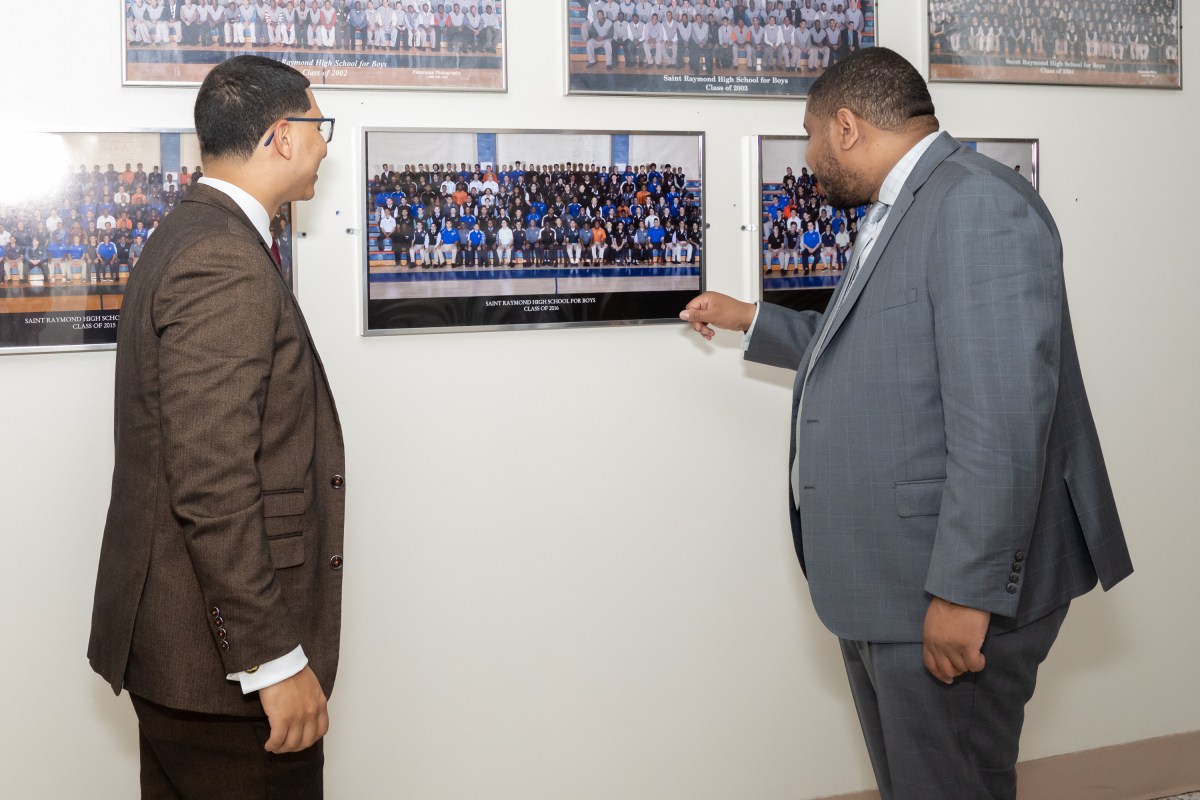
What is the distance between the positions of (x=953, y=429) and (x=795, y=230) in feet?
3.19

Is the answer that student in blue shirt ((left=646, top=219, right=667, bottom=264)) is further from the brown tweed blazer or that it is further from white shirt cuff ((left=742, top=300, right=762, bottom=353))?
the brown tweed blazer

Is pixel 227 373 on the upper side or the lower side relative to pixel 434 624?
upper

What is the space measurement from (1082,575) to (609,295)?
1.13 m

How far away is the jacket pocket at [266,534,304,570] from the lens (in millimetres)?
1508

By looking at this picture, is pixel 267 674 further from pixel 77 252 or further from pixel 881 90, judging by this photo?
pixel 881 90

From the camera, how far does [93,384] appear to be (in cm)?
210

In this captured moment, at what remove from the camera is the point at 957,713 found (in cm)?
175

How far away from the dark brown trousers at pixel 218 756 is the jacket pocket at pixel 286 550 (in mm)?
236


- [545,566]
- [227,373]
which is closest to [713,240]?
[545,566]

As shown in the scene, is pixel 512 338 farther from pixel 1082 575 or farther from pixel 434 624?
pixel 1082 575

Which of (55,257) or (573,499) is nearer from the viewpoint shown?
(55,257)

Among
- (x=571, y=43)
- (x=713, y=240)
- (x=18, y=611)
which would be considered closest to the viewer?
(x=18, y=611)

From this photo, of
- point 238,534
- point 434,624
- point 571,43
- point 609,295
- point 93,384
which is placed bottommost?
point 434,624

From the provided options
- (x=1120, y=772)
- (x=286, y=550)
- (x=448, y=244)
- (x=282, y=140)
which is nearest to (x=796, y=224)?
(x=448, y=244)
